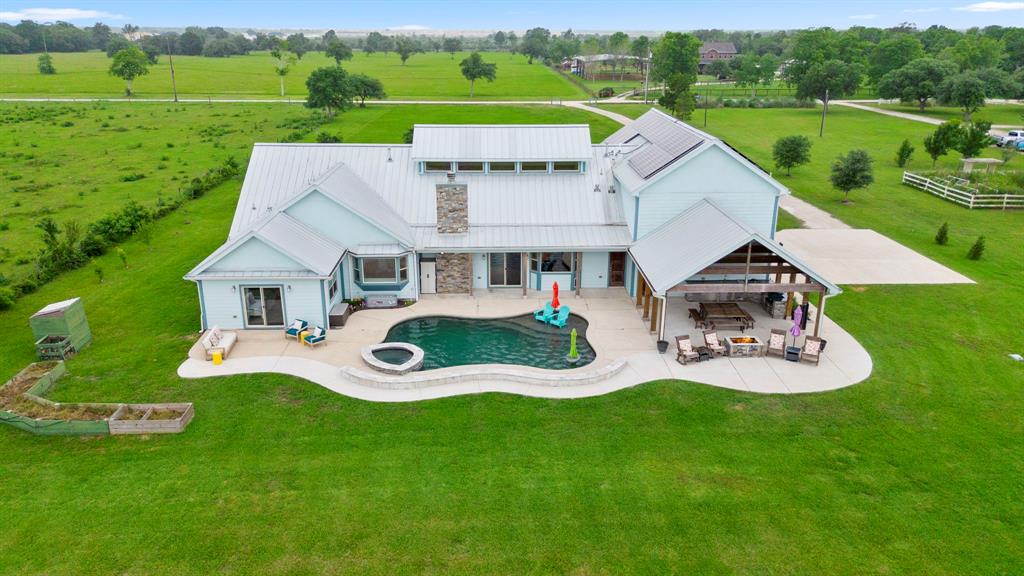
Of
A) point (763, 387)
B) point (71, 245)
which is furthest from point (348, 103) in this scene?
point (763, 387)

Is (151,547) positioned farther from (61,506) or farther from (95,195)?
(95,195)

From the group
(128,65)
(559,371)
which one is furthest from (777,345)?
(128,65)

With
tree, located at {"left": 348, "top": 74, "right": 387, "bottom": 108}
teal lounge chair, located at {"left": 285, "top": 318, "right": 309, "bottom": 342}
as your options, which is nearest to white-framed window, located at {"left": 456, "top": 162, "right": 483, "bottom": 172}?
teal lounge chair, located at {"left": 285, "top": 318, "right": 309, "bottom": 342}

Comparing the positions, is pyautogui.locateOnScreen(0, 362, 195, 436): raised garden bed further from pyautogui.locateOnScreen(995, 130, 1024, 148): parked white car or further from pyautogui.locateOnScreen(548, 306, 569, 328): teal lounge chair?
pyautogui.locateOnScreen(995, 130, 1024, 148): parked white car

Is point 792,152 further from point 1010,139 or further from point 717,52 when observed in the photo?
point 717,52

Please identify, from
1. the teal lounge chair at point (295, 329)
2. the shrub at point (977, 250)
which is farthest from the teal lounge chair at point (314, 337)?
the shrub at point (977, 250)
